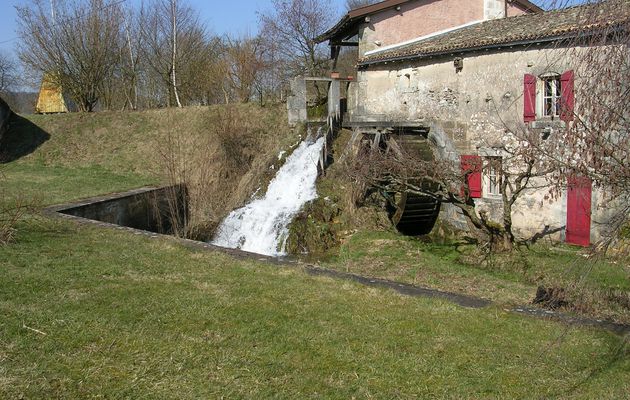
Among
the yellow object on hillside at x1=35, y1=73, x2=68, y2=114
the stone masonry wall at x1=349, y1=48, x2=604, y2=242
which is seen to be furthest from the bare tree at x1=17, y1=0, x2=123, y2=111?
the stone masonry wall at x1=349, y1=48, x2=604, y2=242

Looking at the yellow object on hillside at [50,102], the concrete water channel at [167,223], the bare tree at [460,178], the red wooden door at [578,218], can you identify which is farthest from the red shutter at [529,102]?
the yellow object on hillside at [50,102]

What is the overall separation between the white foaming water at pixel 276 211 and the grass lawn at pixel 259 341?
20.5 ft

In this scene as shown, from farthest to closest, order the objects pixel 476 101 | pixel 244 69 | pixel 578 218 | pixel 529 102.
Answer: pixel 244 69
pixel 476 101
pixel 529 102
pixel 578 218

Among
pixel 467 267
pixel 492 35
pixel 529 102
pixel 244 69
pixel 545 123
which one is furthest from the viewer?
pixel 244 69

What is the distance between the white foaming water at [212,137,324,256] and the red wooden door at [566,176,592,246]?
6.14m

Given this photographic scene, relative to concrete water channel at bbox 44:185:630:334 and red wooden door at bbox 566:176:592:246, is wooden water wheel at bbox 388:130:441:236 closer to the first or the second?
red wooden door at bbox 566:176:592:246

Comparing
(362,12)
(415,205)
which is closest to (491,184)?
(415,205)

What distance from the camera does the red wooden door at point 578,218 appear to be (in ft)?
36.8

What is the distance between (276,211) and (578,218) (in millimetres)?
6976

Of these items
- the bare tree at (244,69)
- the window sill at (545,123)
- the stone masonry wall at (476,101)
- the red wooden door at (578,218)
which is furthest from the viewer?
the bare tree at (244,69)

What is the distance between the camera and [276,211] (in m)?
14.3

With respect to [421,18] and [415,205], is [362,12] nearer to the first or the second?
[421,18]

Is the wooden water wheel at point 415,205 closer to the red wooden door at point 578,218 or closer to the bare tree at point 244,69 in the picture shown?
the red wooden door at point 578,218

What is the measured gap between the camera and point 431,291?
6898mm
